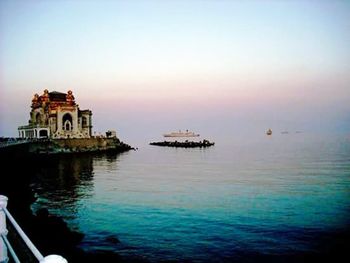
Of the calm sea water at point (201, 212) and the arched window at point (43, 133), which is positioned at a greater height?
the arched window at point (43, 133)

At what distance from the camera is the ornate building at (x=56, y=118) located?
97.6m

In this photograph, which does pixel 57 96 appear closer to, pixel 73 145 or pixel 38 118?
pixel 38 118

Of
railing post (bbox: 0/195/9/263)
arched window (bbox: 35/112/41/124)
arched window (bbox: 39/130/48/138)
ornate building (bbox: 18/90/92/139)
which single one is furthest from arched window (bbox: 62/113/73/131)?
railing post (bbox: 0/195/9/263)

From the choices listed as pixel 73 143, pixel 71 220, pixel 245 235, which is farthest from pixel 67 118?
pixel 245 235

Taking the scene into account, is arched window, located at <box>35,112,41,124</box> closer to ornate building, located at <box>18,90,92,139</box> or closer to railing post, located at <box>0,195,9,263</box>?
ornate building, located at <box>18,90,92,139</box>

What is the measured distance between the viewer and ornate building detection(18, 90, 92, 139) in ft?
320

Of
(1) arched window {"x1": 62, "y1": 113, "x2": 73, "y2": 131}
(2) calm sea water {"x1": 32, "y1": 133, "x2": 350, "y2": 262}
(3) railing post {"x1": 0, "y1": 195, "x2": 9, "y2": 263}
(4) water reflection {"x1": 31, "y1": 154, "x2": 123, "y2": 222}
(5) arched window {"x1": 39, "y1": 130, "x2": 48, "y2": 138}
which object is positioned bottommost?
(2) calm sea water {"x1": 32, "y1": 133, "x2": 350, "y2": 262}

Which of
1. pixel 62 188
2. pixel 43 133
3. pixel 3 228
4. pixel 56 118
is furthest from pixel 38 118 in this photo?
pixel 3 228

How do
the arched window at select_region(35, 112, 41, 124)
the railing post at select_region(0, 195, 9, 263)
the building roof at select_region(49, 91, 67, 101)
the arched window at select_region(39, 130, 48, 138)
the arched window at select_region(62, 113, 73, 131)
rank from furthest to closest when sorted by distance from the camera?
the building roof at select_region(49, 91, 67, 101), the arched window at select_region(35, 112, 41, 124), the arched window at select_region(62, 113, 73, 131), the arched window at select_region(39, 130, 48, 138), the railing post at select_region(0, 195, 9, 263)

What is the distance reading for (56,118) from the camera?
322ft

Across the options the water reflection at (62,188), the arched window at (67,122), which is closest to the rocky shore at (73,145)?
the arched window at (67,122)

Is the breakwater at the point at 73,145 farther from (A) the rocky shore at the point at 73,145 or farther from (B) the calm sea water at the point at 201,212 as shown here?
(B) the calm sea water at the point at 201,212

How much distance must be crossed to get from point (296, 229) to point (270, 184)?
20915mm

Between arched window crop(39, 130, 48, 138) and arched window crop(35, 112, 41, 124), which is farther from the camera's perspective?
arched window crop(35, 112, 41, 124)
